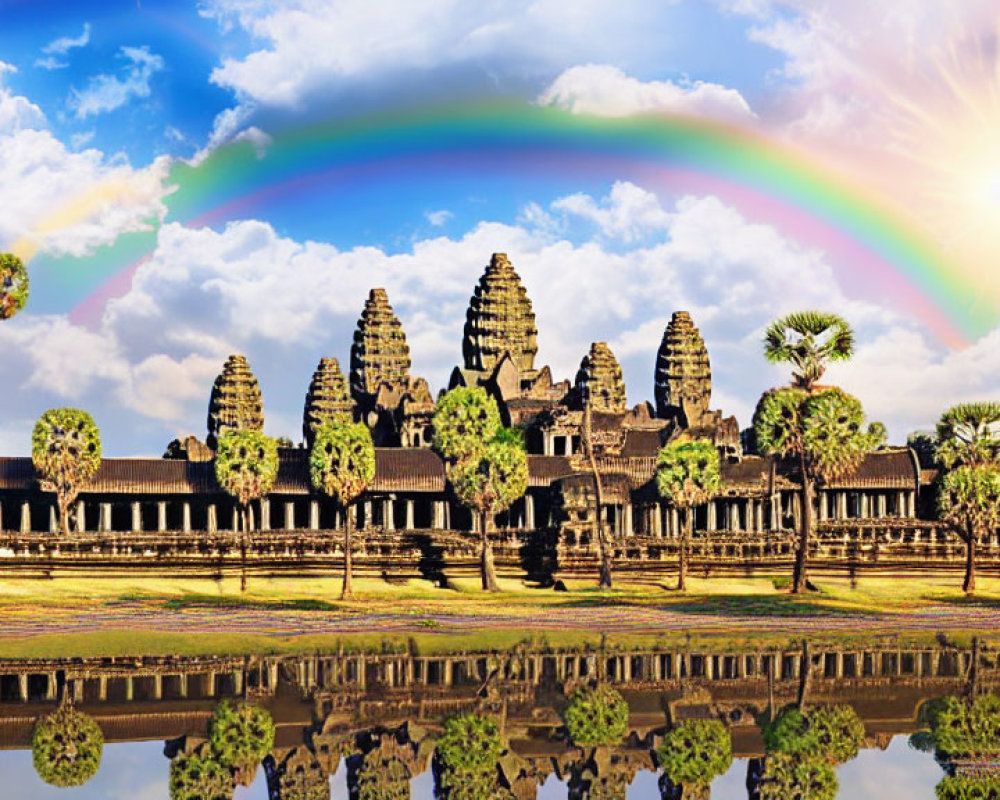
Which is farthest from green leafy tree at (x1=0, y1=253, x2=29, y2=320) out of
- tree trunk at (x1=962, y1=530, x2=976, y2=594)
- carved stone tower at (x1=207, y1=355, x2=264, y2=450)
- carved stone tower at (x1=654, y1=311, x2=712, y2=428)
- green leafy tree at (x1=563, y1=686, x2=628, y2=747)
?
carved stone tower at (x1=654, y1=311, x2=712, y2=428)

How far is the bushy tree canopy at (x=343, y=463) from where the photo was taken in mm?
95625

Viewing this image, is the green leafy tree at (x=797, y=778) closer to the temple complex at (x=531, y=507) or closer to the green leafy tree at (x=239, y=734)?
the green leafy tree at (x=239, y=734)

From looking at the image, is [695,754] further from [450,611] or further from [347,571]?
[347,571]

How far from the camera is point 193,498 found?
10925 cm

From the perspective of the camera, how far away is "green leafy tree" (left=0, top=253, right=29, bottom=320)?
71750 mm

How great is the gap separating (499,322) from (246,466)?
6894 centimetres

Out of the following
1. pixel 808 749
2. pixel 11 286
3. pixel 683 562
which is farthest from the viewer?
pixel 683 562

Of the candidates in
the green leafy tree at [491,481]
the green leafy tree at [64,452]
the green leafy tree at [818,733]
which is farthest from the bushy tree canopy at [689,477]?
the green leafy tree at [818,733]

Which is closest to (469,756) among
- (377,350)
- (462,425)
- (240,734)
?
(240,734)

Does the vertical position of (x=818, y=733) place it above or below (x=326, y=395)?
below

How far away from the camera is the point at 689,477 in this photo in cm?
10075

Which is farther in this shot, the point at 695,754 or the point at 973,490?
the point at 973,490

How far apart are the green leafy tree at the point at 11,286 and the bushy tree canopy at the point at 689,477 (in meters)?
43.1

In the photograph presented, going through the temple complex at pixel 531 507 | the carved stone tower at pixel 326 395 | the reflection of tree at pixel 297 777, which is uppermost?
the carved stone tower at pixel 326 395
